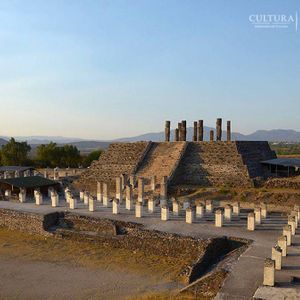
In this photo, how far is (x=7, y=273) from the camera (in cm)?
1609

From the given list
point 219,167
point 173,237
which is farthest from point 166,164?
point 173,237

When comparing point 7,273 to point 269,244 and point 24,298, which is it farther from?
point 269,244

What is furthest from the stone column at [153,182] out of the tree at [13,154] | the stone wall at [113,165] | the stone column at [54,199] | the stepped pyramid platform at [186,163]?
the tree at [13,154]

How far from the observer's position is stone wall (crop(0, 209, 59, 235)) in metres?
21.8

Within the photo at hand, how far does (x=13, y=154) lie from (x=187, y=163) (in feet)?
94.4

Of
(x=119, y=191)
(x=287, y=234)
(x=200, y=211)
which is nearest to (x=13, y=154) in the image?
(x=119, y=191)

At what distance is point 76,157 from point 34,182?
23764 millimetres

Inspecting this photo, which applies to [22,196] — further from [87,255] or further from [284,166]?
[284,166]

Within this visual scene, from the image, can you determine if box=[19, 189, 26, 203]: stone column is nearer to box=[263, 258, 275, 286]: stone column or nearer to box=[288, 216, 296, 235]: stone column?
box=[288, 216, 296, 235]: stone column

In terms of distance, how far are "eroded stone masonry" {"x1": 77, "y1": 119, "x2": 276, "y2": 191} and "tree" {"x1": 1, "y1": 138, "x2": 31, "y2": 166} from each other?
19.2 m

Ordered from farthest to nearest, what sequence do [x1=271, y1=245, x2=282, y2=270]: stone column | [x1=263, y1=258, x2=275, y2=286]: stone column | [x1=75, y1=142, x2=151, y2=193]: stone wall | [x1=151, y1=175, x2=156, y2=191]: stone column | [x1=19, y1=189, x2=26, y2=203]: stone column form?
[x1=75, y1=142, x2=151, y2=193]: stone wall
[x1=151, y1=175, x2=156, y2=191]: stone column
[x1=19, y1=189, x2=26, y2=203]: stone column
[x1=271, y1=245, x2=282, y2=270]: stone column
[x1=263, y1=258, x2=275, y2=286]: stone column

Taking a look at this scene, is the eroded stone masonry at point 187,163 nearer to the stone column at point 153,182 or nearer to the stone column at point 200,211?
the stone column at point 153,182

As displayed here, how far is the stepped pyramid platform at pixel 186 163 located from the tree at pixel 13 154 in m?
19.4

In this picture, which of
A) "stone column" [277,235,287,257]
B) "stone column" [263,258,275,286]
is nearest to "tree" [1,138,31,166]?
"stone column" [277,235,287,257]
